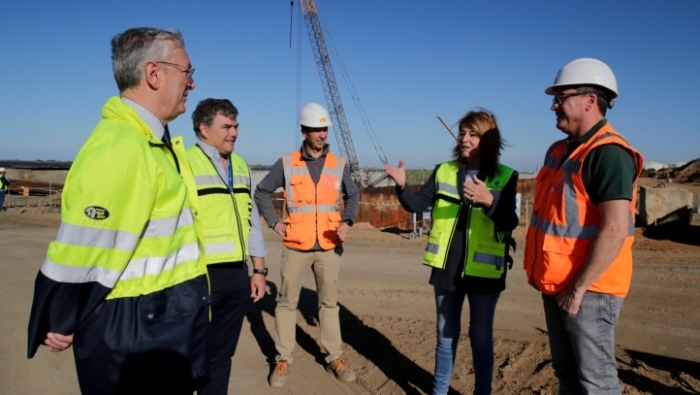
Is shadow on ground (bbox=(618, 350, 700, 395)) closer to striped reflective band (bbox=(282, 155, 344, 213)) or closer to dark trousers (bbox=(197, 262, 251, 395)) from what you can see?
striped reflective band (bbox=(282, 155, 344, 213))

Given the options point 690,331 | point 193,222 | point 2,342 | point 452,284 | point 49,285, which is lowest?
point 2,342

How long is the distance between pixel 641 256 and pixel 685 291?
3448 mm

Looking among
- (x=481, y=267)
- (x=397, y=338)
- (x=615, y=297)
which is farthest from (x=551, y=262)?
(x=397, y=338)

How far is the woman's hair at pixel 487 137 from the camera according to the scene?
11.6 feet

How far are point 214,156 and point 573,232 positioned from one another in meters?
2.38

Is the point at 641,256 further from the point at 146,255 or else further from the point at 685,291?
the point at 146,255

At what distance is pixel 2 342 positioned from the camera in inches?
207

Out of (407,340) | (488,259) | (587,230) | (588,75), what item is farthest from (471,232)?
(407,340)

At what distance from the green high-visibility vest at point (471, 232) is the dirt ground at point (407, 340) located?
4.30ft

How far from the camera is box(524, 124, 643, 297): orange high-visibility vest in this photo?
255cm

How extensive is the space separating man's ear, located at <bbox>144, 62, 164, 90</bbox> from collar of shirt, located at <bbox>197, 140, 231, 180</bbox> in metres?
1.41

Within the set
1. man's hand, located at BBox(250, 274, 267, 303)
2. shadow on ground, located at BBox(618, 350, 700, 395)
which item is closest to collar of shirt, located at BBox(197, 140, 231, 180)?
man's hand, located at BBox(250, 274, 267, 303)

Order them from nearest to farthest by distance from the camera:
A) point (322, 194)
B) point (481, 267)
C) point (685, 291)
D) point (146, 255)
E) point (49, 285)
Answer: point (49, 285) → point (146, 255) → point (481, 267) → point (322, 194) → point (685, 291)

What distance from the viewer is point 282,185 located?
4730 millimetres
